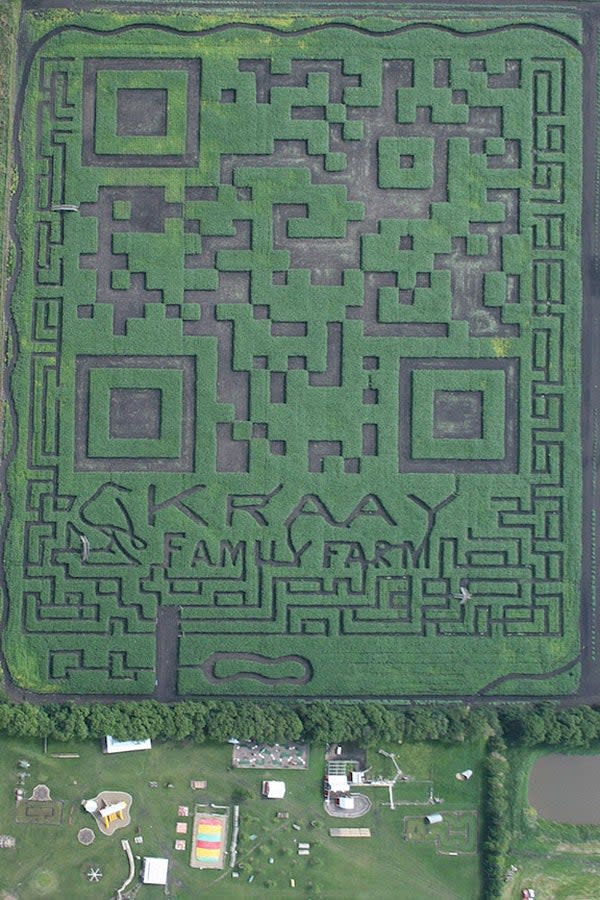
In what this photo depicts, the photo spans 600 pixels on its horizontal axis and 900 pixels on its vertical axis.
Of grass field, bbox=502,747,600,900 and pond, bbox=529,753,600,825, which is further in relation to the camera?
pond, bbox=529,753,600,825

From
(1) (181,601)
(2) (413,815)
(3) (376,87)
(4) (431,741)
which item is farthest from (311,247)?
(2) (413,815)

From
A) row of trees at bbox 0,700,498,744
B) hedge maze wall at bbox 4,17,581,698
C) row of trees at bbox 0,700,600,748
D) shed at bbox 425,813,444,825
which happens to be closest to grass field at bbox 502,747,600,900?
shed at bbox 425,813,444,825

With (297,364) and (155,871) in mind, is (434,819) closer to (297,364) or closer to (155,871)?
(155,871)

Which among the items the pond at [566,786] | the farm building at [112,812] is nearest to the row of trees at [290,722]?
Answer: the pond at [566,786]

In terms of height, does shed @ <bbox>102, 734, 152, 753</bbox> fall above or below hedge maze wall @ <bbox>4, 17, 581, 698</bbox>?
below

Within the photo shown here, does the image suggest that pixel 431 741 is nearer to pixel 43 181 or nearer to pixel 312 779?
pixel 312 779

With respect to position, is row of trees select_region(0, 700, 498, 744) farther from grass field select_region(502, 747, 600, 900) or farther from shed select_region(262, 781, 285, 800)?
grass field select_region(502, 747, 600, 900)

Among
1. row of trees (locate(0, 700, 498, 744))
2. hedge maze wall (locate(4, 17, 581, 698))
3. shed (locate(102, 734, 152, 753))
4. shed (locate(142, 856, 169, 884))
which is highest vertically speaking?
hedge maze wall (locate(4, 17, 581, 698))
